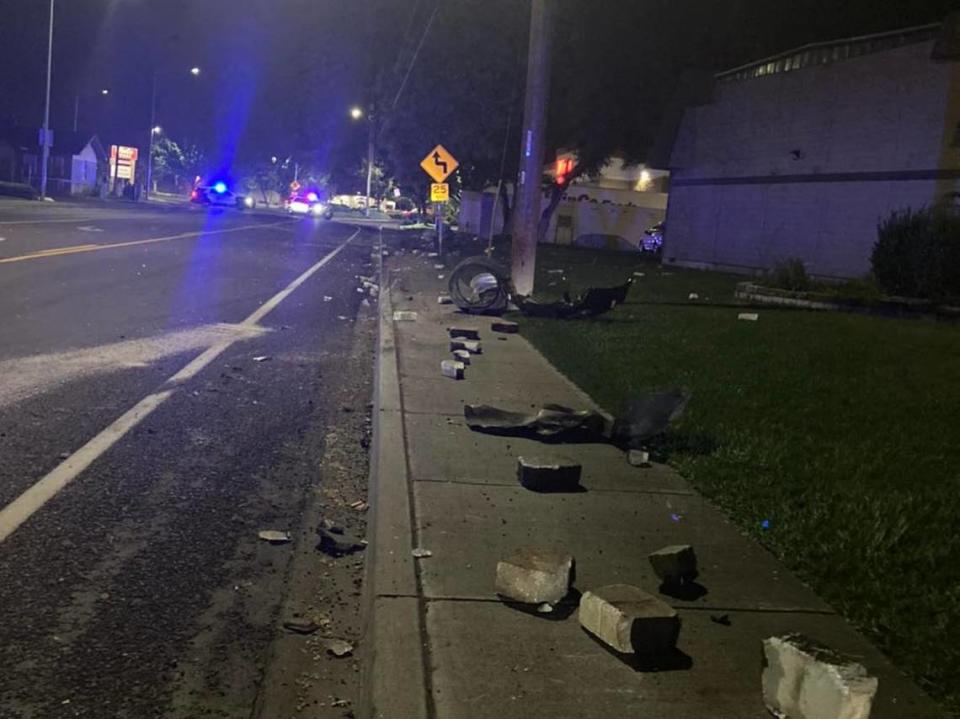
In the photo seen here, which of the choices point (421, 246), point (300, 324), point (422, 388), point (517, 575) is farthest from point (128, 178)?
point (517, 575)

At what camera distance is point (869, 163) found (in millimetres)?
22078

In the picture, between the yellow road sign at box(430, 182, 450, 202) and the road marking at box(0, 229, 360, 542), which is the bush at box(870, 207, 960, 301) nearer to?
the road marking at box(0, 229, 360, 542)

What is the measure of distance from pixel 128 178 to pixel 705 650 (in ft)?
251

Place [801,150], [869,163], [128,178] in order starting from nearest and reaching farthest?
[869,163] < [801,150] < [128,178]

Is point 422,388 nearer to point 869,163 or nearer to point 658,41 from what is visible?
point 869,163

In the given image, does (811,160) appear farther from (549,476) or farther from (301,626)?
(301,626)

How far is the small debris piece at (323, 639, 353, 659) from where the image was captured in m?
3.94

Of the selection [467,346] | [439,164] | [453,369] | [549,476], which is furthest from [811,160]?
[549,476]

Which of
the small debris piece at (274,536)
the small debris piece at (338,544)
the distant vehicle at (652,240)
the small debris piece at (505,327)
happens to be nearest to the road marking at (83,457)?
the small debris piece at (274,536)

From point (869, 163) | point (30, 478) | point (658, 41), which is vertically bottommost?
point (30, 478)

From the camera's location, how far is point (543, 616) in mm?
4082

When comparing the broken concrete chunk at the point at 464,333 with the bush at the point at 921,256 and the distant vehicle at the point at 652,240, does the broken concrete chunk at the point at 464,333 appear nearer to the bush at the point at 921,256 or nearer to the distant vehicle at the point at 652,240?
the bush at the point at 921,256

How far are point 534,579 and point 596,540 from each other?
0.96m

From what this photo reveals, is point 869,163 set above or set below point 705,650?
above
